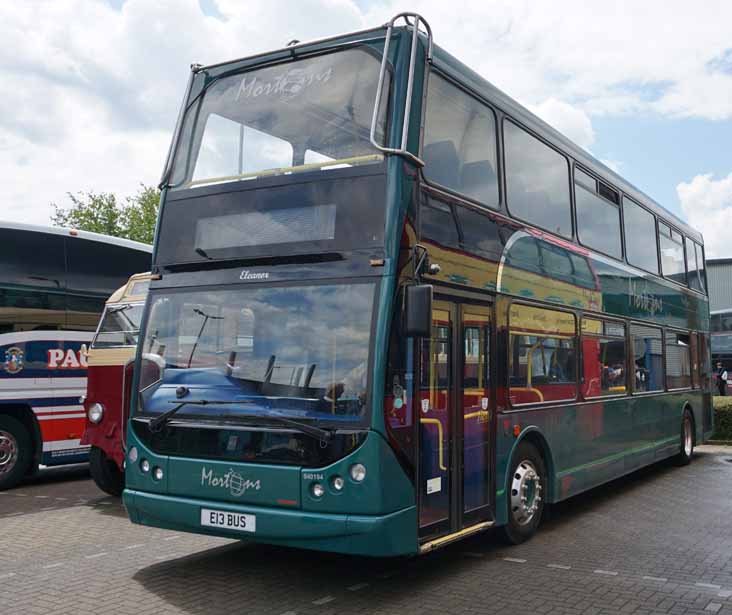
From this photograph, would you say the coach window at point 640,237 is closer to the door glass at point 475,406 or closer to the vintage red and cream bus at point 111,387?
the door glass at point 475,406

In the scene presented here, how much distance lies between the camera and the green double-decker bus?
6141mm

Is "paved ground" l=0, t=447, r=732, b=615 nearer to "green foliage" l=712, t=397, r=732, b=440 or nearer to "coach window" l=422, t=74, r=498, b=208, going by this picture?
"coach window" l=422, t=74, r=498, b=208

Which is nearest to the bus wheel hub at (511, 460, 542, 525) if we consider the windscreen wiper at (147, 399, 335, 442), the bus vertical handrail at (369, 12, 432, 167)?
the windscreen wiper at (147, 399, 335, 442)

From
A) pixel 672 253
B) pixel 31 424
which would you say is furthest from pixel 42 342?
pixel 672 253

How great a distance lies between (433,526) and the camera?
668 cm

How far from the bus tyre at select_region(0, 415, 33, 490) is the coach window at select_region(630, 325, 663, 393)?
29.3 ft

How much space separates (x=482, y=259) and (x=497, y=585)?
2884mm

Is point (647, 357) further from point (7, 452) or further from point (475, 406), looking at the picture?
point (7, 452)

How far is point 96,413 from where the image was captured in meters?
10.4

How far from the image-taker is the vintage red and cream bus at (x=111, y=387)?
10.3 meters

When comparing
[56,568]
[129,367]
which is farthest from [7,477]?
[56,568]

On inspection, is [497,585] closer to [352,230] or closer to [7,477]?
[352,230]

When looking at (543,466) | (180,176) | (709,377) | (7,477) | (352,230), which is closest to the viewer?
(352,230)

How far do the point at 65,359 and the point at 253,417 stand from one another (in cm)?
745
